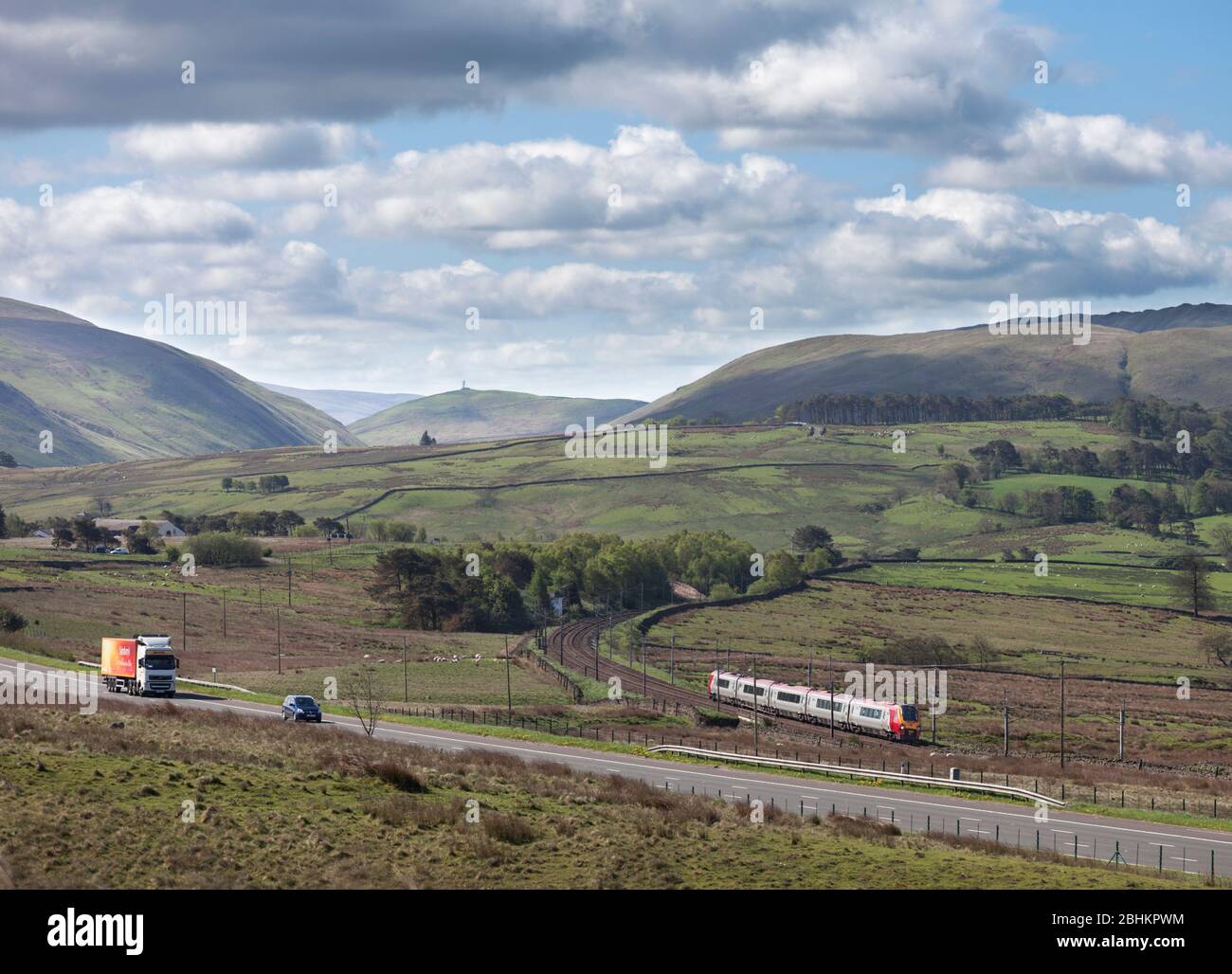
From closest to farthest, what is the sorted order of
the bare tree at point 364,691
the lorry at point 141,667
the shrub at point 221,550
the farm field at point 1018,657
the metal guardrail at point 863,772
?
the metal guardrail at point 863,772, the lorry at point 141,667, the bare tree at point 364,691, the farm field at point 1018,657, the shrub at point 221,550

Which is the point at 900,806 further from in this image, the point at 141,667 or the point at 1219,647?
the point at 1219,647

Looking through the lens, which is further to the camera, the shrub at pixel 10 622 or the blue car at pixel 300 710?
the shrub at pixel 10 622

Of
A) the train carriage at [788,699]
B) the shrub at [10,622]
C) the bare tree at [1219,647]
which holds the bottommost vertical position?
the bare tree at [1219,647]

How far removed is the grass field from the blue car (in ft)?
67.4

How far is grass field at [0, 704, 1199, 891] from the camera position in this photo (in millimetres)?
30969

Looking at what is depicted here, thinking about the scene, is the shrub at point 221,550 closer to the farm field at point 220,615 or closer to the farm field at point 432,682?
the farm field at point 220,615

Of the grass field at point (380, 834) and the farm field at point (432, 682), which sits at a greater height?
the grass field at point (380, 834)

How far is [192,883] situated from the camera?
29.5 m

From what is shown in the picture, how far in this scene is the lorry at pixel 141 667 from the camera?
246 ft

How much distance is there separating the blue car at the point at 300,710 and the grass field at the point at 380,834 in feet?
67.4

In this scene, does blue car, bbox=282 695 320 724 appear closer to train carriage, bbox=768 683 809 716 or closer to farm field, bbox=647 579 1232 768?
farm field, bbox=647 579 1232 768

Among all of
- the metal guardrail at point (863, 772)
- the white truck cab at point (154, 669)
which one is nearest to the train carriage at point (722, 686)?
the metal guardrail at point (863, 772)

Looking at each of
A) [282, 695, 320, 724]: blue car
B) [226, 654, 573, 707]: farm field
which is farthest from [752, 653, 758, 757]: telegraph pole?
[282, 695, 320, 724]: blue car
